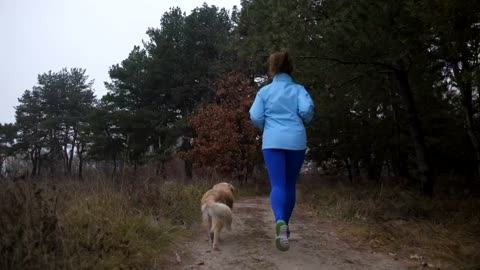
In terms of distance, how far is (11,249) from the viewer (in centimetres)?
291

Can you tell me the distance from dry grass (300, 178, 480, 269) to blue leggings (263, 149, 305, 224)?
1.38 m

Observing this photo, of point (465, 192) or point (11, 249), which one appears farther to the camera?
point (465, 192)

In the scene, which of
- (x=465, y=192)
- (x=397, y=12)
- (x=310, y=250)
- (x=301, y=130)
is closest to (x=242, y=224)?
(x=310, y=250)

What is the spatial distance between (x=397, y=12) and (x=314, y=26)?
4.41 feet

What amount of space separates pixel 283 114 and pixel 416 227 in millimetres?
2956

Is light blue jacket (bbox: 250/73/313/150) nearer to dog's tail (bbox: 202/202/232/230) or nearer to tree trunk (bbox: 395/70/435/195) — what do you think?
dog's tail (bbox: 202/202/232/230)

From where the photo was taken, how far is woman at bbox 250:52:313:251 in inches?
155

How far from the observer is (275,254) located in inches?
164

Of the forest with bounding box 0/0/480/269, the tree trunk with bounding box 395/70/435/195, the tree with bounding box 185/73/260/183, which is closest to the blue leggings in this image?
the forest with bounding box 0/0/480/269

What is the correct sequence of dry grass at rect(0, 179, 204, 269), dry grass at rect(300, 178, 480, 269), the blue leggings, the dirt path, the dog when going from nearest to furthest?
dry grass at rect(0, 179, 204, 269)
the dirt path
the blue leggings
dry grass at rect(300, 178, 480, 269)
the dog

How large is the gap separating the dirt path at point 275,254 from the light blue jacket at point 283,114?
3.57 ft

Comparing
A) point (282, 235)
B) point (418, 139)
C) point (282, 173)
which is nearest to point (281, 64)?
point (282, 173)

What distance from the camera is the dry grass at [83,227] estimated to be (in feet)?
9.85

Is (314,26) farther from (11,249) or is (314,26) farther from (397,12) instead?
(11,249)
